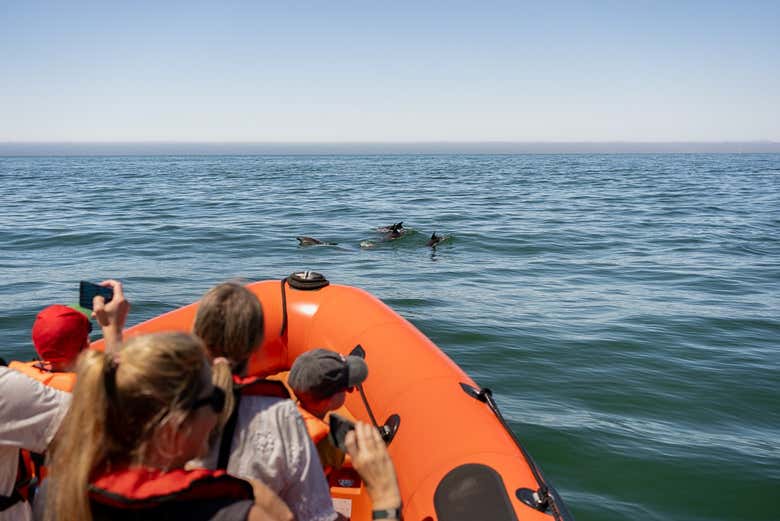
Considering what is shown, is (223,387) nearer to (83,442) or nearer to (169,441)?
(169,441)

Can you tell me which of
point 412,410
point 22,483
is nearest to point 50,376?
point 22,483

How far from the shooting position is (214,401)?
4.89 feet

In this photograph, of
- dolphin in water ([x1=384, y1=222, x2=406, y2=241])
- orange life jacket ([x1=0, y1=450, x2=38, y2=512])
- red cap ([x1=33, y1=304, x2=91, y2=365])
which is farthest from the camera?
dolphin in water ([x1=384, y1=222, x2=406, y2=241])

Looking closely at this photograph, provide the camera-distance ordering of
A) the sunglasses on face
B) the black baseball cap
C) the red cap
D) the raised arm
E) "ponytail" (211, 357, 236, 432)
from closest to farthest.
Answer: the sunglasses on face → "ponytail" (211, 357, 236, 432) → the black baseball cap → the red cap → the raised arm

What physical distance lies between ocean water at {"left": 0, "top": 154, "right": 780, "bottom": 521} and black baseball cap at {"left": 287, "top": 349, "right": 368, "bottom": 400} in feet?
10.3

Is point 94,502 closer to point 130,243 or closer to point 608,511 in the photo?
point 608,511

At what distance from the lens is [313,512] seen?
1909 mm

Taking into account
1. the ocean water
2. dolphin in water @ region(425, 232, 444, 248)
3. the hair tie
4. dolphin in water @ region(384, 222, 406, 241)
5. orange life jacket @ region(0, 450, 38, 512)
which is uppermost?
the hair tie

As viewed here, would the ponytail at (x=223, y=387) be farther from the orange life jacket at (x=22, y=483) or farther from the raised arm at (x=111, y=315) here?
the raised arm at (x=111, y=315)

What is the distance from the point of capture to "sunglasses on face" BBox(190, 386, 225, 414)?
142 cm

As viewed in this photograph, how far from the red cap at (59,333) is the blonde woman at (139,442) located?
3.90ft

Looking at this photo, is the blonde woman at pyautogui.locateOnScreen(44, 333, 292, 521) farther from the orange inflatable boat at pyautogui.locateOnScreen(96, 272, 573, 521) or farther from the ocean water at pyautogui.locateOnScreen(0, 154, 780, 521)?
the ocean water at pyautogui.locateOnScreen(0, 154, 780, 521)

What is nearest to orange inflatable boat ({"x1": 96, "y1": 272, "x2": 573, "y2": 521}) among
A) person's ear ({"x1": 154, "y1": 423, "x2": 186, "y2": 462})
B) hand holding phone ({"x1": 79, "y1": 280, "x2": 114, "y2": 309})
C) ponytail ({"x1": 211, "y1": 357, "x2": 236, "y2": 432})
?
hand holding phone ({"x1": 79, "y1": 280, "x2": 114, "y2": 309})

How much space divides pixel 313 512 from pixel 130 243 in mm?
13565
